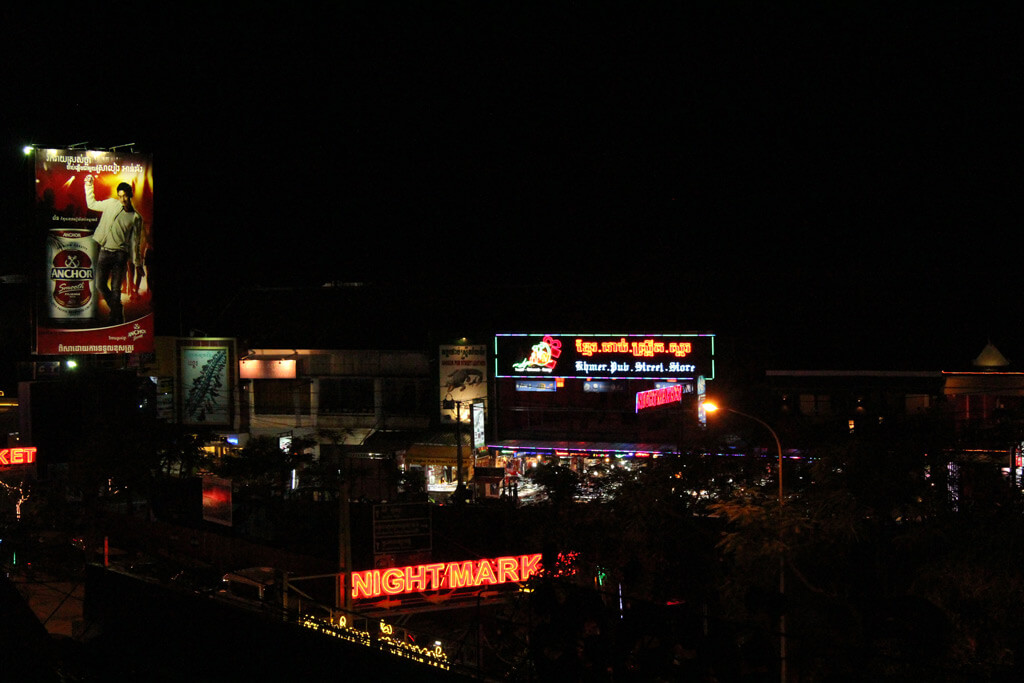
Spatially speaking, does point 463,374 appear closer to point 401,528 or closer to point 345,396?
point 345,396

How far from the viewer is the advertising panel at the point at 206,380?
103 ft

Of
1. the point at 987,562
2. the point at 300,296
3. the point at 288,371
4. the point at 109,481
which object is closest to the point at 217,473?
the point at 109,481

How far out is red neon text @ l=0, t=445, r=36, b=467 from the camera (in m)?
26.8

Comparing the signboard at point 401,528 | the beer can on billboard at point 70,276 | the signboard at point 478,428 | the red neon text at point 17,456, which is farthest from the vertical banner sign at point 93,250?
the signboard at point 401,528

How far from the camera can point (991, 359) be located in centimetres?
2745

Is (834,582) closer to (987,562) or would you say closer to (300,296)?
(987,562)

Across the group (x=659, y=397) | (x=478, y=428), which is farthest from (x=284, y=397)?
(x=659, y=397)

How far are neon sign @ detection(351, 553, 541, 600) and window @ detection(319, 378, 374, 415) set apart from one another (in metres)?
18.7

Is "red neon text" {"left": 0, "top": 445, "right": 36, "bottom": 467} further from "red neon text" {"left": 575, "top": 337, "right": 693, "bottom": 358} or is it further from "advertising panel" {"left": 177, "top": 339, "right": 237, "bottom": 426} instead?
"red neon text" {"left": 575, "top": 337, "right": 693, "bottom": 358}

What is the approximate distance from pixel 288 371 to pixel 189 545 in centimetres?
1225

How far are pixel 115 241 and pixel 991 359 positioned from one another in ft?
89.0

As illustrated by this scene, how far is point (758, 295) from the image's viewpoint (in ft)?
120

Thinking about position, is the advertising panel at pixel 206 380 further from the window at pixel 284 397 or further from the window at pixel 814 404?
the window at pixel 814 404

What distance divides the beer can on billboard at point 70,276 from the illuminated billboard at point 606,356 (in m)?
13.7
